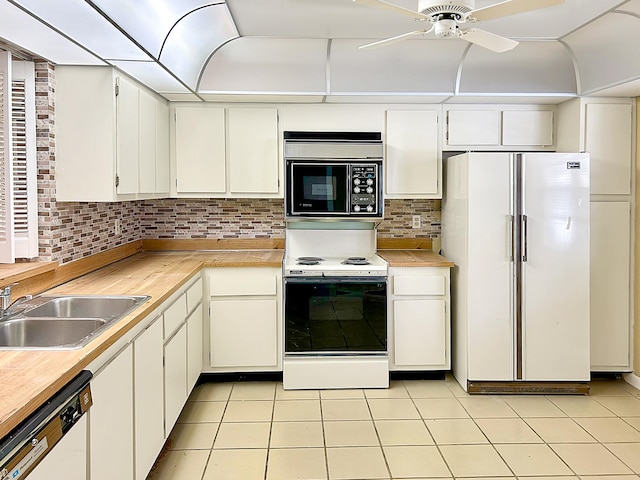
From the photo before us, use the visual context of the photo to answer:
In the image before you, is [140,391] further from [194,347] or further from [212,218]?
[212,218]

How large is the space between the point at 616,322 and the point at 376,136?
220cm

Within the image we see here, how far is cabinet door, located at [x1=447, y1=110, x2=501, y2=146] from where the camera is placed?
4129 millimetres

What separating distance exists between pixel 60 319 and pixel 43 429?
93 centimetres

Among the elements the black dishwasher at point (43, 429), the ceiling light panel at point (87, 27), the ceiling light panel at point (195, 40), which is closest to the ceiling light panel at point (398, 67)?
the ceiling light panel at point (195, 40)

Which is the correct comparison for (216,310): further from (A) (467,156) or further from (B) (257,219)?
(A) (467,156)

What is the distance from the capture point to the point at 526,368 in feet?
12.1

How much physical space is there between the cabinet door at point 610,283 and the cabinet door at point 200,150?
2763 millimetres

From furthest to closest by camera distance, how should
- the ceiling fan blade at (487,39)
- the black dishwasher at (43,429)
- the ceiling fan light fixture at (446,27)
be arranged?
the ceiling fan blade at (487,39) < the ceiling fan light fixture at (446,27) < the black dishwasher at (43,429)

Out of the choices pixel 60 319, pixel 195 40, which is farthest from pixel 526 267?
pixel 60 319

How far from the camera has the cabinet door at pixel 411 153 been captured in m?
4.11

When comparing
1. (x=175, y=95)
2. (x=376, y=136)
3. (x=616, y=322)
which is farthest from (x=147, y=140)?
(x=616, y=322)

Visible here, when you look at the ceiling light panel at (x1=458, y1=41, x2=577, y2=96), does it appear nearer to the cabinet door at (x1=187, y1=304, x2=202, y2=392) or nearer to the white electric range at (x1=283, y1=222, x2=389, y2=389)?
the white electric range at (x1=283, y1=222, x2=389, y2=389)

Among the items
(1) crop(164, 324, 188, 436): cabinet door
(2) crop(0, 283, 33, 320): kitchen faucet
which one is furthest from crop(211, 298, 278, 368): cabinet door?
(2) crop(0, 283, 33, 320): kitchen faucet

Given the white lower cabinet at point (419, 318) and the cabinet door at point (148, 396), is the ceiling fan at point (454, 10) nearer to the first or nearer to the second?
the cabinet door at point (148, 396)
